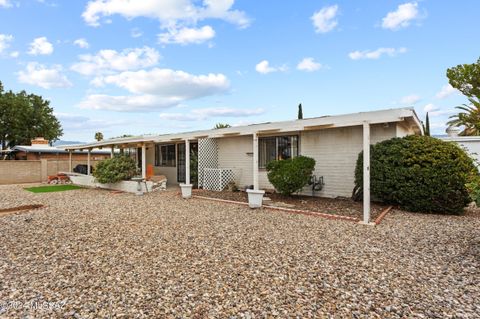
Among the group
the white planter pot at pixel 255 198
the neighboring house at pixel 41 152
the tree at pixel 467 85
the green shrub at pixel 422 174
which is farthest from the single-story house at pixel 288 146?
the tree at pixel 467 85

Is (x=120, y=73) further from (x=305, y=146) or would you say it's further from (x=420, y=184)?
(x=420, y=184)

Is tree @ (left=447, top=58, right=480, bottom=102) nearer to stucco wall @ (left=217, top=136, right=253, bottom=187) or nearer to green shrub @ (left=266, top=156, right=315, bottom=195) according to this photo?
green shrub @ (left=266, top=156, right=315, bottom=195)

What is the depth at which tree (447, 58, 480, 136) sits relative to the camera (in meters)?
16.5

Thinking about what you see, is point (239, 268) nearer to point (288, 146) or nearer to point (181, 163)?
point (288, 146)

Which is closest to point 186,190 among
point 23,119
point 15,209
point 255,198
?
point 255,198

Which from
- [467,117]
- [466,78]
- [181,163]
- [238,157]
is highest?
[466,78]

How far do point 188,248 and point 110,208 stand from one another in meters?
4.60

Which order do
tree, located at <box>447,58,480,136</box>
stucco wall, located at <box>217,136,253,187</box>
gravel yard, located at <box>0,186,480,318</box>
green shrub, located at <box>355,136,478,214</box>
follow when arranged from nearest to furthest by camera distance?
gravel yard, located at <box>0,186,480,318</box>
green shrub, located at <box>355,136,478,214</box>
stucco wall, located at <box>217,136,253,187</box>
tree, located at <box>447,58,480,136</box>

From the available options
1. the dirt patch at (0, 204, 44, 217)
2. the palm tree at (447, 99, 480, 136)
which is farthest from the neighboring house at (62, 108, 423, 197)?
the palm tree at (447, 99, 480, 136)

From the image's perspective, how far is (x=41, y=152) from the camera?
1997 cm

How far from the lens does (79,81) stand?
46.3 ft

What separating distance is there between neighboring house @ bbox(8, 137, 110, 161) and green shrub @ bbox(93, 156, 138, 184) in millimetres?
9342

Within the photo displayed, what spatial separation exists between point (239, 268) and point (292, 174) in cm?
516

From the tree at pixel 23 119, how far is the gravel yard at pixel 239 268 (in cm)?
2702
